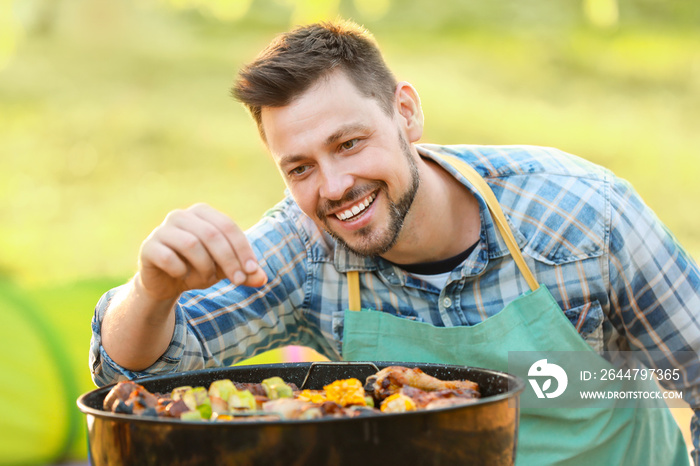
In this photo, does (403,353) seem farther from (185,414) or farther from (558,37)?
(558,37)

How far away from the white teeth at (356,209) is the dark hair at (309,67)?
0.72ft

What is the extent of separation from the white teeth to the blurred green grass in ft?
11.7

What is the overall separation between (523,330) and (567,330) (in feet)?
0.29

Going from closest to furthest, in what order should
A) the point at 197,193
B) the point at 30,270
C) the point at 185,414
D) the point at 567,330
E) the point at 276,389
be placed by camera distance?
the point at 185,414 → the point at 276,389 → the point at 567,330 → the point at 30,270 → the point at 197,193

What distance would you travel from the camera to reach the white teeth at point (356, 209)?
1.45 metres

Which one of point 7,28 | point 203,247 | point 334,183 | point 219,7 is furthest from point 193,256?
point 219,7

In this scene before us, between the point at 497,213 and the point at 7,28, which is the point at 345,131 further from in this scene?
the point at 7,28

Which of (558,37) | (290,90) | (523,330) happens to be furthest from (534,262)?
(558,37)

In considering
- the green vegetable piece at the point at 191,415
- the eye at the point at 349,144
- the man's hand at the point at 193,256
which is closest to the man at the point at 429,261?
the eye at the point at 349,144

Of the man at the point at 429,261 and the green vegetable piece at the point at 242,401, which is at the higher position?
the man at the point at 429,261

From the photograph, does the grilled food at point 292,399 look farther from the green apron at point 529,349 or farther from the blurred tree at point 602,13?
the blurred tree at point 602,13

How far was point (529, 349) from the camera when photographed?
1.43m

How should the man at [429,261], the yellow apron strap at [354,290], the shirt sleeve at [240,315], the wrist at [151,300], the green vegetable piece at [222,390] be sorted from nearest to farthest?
the green vegetable piece at [222,390] → the wrist at [151,300] → the shirt sleeve at [240,315] → the man at [429,261] → the yellow apron strap at [354,290]

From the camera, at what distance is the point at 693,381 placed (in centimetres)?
150
